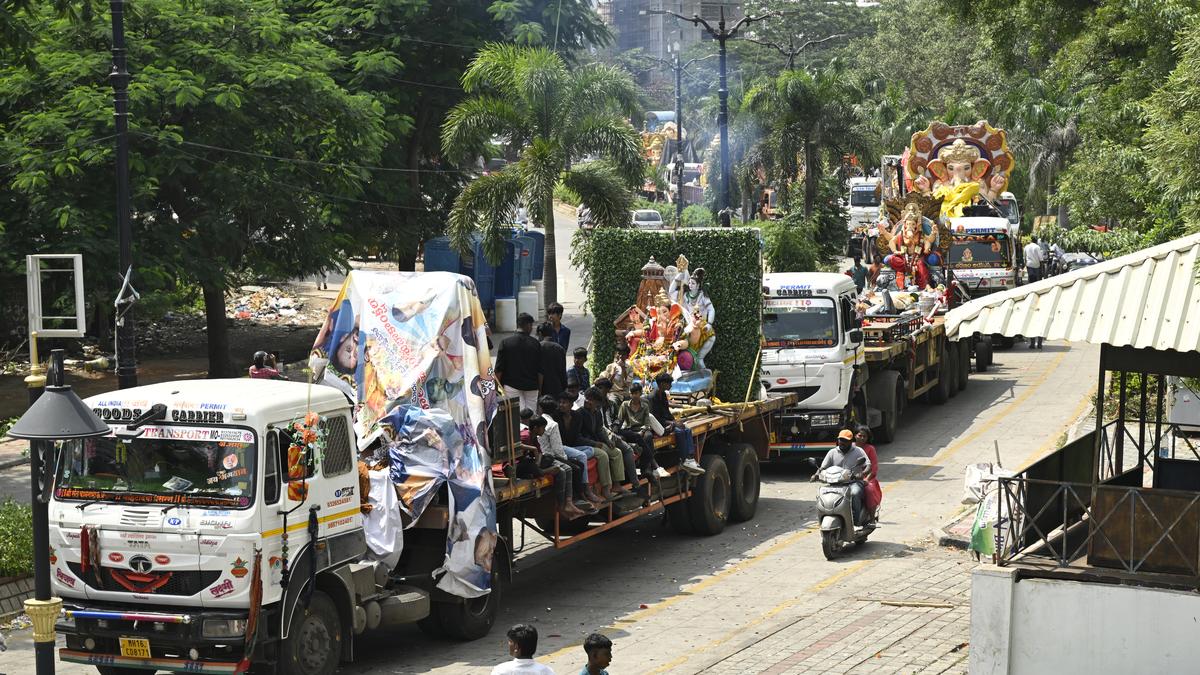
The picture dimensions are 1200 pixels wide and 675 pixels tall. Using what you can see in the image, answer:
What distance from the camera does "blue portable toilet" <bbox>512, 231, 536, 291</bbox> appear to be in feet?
129

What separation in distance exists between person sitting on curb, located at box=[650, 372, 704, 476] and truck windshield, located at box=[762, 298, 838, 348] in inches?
184

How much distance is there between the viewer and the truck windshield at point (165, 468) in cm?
1095

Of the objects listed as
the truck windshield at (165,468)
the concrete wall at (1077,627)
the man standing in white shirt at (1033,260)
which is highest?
the man standing in white shirt at (1033,260)

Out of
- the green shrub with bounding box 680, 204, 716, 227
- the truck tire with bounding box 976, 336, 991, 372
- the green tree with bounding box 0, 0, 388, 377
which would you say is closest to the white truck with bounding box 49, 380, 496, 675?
the green tree with bounding box 0, 0, 388, 377

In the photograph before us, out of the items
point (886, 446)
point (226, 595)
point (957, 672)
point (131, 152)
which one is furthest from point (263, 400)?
point (131, 152)

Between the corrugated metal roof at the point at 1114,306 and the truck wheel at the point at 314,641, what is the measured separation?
519cm

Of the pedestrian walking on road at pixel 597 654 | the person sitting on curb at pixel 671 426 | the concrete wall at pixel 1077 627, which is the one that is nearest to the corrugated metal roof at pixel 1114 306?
the concrete wall at pixel 1077 627

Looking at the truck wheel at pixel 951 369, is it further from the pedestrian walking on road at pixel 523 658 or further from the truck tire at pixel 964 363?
the pedestrian walking on road at pixel 523 658

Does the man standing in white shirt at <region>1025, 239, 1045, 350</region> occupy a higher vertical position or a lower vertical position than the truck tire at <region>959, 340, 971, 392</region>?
higher

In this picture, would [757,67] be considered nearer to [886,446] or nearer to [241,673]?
[886,446]

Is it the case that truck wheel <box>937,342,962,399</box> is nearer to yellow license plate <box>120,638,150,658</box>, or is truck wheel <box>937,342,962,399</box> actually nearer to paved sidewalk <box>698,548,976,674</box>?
paved sidewalk <box>698,548,976,674</box>

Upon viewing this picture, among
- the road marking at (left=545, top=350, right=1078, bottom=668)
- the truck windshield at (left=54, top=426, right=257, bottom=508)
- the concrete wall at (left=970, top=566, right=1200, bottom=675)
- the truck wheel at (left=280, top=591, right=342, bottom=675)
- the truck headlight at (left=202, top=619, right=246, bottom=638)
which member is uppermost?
the truck windshield at (left=54, top=426, right=257, bottom=508)

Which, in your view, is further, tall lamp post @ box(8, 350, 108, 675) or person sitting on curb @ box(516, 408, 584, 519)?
person sitting on curb @ box(516, 408, 584, 519)

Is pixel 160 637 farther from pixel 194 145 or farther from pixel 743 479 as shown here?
pixel 194 145
